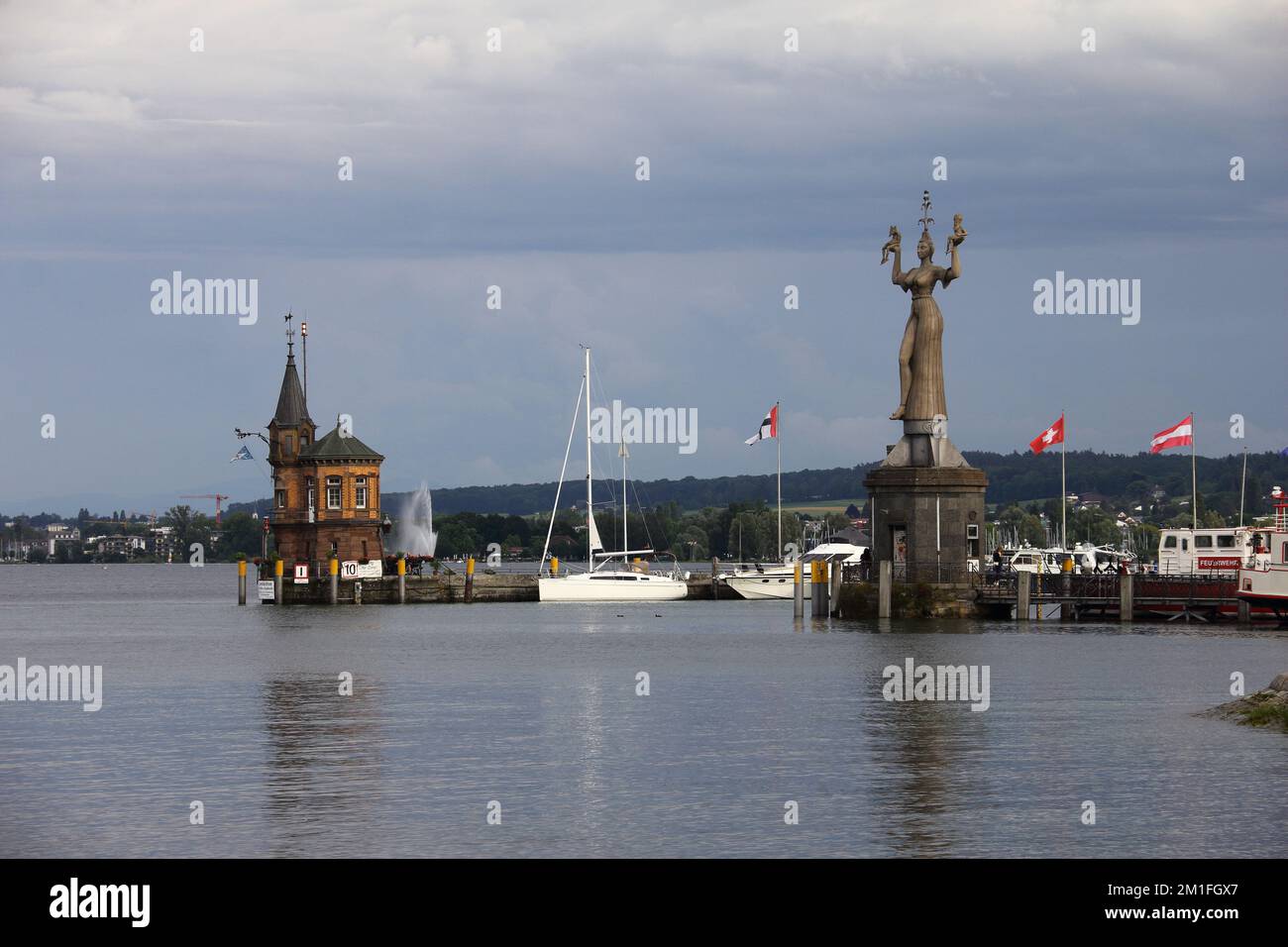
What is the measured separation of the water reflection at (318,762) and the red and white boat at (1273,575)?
38655mm

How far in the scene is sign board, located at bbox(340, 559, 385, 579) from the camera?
111812 millimetres

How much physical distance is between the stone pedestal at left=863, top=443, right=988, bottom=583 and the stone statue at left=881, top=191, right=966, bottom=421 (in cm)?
105

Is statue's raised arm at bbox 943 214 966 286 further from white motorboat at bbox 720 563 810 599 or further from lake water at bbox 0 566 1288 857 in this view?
white motorboat at bbox 720 563 810 599

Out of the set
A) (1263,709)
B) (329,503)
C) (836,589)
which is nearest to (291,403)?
(329,503)

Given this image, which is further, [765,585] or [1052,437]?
[765,585]

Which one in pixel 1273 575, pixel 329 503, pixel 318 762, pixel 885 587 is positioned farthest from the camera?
pixel 329 503

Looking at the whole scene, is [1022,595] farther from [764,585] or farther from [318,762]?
[764,585]

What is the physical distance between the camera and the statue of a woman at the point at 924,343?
80812 mm

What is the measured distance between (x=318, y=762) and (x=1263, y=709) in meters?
21.0

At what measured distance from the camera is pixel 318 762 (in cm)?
3831

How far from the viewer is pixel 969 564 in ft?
263

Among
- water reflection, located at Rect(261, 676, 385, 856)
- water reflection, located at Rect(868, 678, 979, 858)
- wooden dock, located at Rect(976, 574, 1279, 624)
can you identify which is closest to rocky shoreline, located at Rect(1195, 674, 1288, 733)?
water reflection, located at Rect(868, 678, 979, 858)
